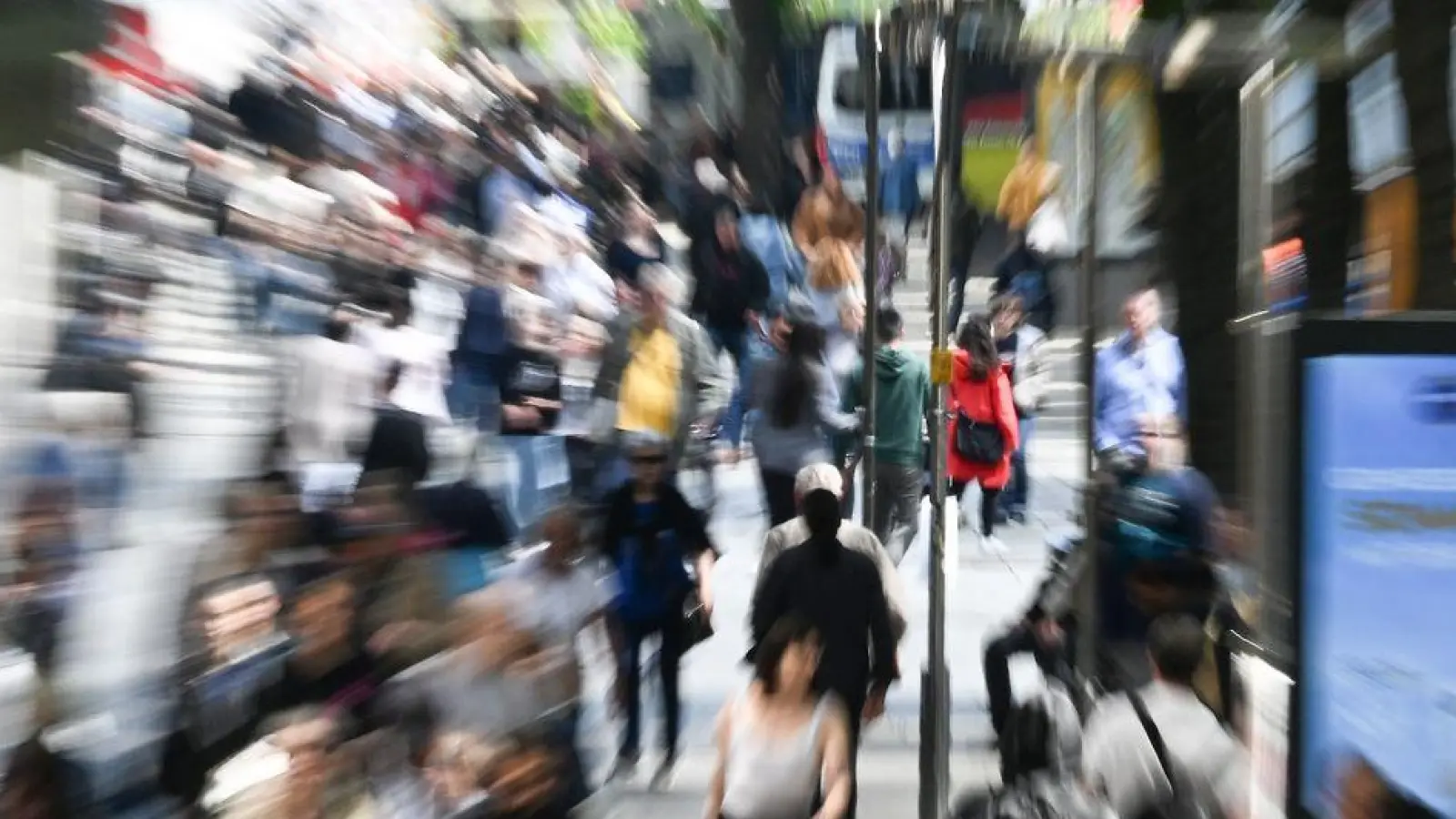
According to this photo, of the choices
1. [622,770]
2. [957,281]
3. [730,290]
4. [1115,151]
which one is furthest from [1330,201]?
[730,290]

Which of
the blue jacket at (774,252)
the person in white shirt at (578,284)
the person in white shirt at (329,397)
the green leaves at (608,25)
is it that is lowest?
the person in white shirt at (329,397)

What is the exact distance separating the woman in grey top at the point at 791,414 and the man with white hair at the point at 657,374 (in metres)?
0.37

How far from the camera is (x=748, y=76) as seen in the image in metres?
5.94

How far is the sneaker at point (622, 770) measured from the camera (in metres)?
4.62

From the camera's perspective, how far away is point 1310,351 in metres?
2.01

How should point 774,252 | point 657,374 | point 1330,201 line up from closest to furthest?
point 1330,201 < point 657,374 < point 774,252

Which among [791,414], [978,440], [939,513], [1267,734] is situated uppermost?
[791,414]

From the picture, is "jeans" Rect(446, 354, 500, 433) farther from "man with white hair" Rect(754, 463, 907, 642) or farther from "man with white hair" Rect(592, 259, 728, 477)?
"man with white hair" Rect(754, 463, 907, 642)

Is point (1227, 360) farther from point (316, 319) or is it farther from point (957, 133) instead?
point (316, 319)

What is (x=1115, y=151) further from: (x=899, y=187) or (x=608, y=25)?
(x=608, y=25)

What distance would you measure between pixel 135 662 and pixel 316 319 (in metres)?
1.48

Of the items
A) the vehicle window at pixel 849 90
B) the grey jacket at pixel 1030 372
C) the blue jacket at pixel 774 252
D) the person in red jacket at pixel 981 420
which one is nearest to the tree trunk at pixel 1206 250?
the vehicle window at pixel 849 90

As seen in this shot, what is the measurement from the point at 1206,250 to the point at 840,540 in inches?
53.8

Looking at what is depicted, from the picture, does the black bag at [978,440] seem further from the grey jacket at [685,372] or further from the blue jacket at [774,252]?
the grey jacket at [685,372]
